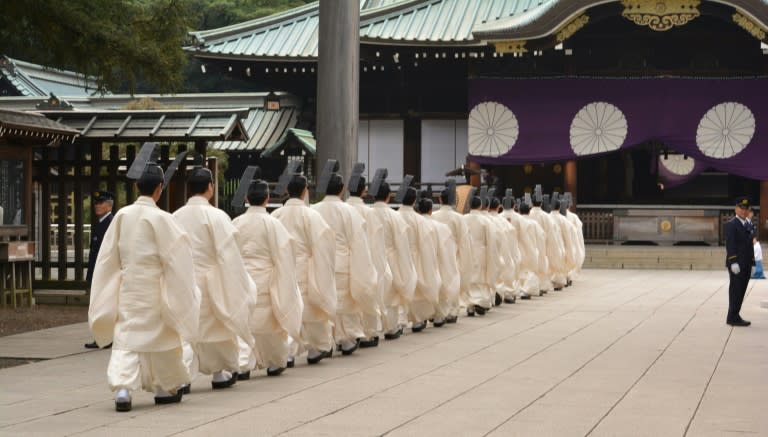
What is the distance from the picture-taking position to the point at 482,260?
15.7 metres

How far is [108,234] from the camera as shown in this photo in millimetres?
7859

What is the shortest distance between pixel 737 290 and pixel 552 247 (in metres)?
6.64

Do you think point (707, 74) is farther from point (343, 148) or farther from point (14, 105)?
point (14, 105)

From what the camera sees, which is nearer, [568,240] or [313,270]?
[313,270]

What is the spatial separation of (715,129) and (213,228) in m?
20.8

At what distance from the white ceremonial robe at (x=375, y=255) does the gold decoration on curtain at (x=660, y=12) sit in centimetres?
1517

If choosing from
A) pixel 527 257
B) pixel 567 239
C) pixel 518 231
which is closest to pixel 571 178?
pixel 567 239

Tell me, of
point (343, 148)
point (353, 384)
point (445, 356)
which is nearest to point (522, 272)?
point (343, 148)

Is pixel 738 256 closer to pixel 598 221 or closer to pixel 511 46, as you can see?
pixel 511 46

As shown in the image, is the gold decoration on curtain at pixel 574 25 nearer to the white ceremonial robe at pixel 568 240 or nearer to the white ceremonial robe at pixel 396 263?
the white ceremonial robe at pixel 568 240

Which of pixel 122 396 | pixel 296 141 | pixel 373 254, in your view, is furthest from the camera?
pixel 296 141

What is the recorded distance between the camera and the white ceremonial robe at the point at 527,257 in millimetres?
18641

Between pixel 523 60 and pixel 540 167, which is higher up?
pixel 523 60

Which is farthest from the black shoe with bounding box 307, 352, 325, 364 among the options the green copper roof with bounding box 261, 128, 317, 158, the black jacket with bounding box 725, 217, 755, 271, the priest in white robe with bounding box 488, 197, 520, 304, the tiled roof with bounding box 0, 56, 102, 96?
the tiled roof with bounding box 0, 56, 102, 96
